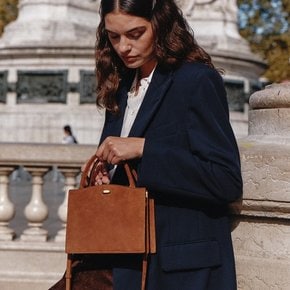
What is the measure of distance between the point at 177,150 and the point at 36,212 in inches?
149

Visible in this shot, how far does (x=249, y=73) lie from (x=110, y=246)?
19.5m

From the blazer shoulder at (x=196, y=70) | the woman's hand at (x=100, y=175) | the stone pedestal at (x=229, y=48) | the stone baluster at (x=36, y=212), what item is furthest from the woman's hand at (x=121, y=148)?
the stone pedestal at (x=229, y=48)

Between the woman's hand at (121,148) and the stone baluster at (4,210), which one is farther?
the stone baluster at (4,210)

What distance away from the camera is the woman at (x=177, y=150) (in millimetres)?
2615

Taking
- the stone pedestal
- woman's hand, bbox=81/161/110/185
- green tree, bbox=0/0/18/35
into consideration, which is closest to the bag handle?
woman's hand, bbox=81/161/110/185

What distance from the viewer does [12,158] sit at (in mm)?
6000

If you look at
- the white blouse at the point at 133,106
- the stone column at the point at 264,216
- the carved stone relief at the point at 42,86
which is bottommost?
the carved stone relief at the point at 42,86

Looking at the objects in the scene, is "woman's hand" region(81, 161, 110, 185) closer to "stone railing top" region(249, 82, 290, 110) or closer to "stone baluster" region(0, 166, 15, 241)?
"stone railing top" region(249, 82, 290, 110)

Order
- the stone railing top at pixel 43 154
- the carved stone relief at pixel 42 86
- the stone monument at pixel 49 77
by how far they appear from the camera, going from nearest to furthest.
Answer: the stone railing top at pixel 43 154
the carved stone relief at pixel 42 86
the stone monument at pixel 49 77

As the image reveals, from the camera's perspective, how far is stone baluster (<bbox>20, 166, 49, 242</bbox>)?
20.3ft

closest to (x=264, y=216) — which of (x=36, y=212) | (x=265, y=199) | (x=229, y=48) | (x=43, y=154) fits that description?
(x=265, y=199)

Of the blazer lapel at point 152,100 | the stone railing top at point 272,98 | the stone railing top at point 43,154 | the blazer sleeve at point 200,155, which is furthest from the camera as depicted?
the stone railing top at point 43,154

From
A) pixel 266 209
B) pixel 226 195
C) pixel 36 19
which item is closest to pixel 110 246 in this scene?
pixel 226 195

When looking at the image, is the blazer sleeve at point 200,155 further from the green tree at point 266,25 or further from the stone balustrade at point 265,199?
the green tree at point 266,25
